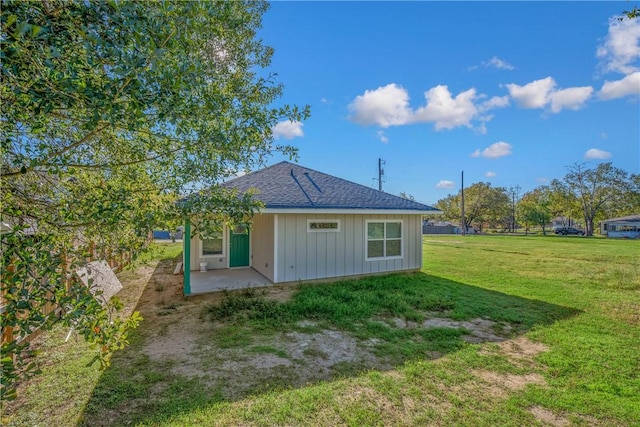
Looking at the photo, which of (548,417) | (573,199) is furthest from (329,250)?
(573,199)

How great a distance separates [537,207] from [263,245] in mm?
47441

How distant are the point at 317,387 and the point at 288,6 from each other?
6.76m

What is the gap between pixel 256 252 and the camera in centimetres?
997

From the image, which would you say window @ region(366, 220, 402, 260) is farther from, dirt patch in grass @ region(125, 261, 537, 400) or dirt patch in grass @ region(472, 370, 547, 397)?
dirt patch in grass @ region(472, 370, 547, 397)

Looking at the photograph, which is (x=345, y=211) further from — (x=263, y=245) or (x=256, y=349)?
(x=256, y=349)

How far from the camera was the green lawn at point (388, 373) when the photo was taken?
2855 mm

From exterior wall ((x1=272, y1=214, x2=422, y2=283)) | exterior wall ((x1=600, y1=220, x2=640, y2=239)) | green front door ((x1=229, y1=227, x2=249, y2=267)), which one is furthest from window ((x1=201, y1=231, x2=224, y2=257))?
exterior wall ((x1=600, y1=220, x2=640, y2=239))

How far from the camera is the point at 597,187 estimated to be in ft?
128

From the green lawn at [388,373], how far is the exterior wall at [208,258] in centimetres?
346

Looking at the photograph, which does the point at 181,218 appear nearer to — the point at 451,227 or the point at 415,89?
the point at 415,89

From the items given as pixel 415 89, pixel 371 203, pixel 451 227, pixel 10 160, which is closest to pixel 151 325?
pixel 10 160

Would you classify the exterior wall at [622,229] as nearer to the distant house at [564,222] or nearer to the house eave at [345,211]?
the distant house at [564,222]

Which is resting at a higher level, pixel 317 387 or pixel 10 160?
pixel 10 160

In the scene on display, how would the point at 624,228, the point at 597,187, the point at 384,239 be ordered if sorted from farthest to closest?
1. the point at 597,187
2. the point at 624,228
3. the point at 384,239
